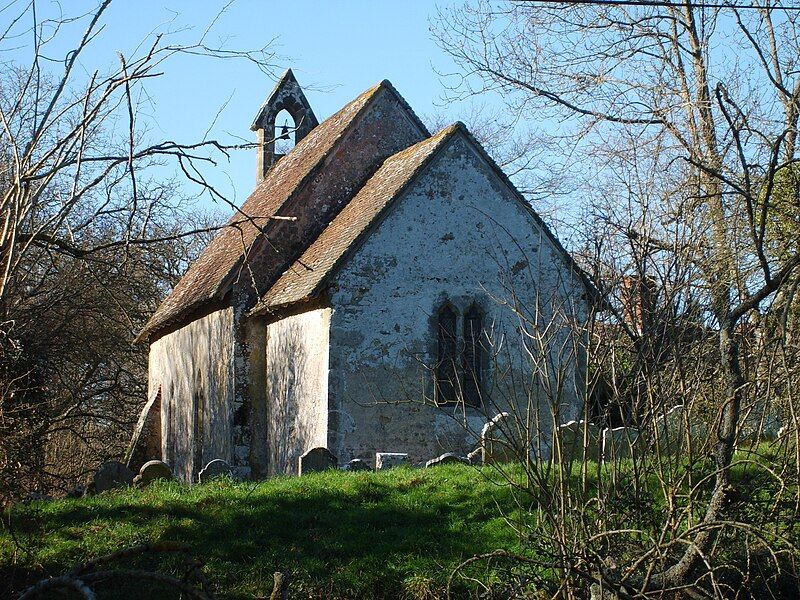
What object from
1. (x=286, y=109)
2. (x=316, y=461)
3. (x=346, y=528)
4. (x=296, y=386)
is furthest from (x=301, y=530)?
(x=286, y=109)

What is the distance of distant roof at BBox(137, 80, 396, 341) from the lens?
19125mm

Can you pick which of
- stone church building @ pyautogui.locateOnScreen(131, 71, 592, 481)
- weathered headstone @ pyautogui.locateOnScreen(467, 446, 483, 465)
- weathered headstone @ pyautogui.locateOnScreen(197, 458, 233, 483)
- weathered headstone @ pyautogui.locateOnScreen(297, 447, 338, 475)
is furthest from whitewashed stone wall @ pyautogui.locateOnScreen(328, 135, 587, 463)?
weathered headstone @ pyautogui.locateOnScreen(197, 458, 233, 483)

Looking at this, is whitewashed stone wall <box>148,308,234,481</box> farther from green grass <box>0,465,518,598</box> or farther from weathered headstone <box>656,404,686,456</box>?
weathered headstone <box>656,404,686,456</box>

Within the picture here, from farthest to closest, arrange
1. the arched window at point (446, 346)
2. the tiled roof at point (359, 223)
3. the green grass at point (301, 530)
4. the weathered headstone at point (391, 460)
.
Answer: the arched window at point (446, 346) < the tiled roof at point (359, 223) < the weathered headstone at point (391, 460) < the green grass at point (301, 530)

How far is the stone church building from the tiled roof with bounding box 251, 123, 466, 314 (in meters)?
0.05

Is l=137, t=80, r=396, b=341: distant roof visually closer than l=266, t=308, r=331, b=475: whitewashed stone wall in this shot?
No

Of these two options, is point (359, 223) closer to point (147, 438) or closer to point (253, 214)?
point (253, 214)

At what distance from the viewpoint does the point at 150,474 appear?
567 inches

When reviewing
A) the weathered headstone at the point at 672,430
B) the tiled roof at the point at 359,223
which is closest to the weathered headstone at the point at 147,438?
the tiled roof at the point at 359,223

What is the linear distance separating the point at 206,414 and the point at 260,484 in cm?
764

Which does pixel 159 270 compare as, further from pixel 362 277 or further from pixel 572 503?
pixel 572 503

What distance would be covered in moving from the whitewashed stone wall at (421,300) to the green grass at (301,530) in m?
3.36

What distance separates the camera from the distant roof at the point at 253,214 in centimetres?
1912

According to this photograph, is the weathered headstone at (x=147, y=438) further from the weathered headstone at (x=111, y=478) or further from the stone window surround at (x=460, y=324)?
the weathered headstone at (x=111, y=478)
